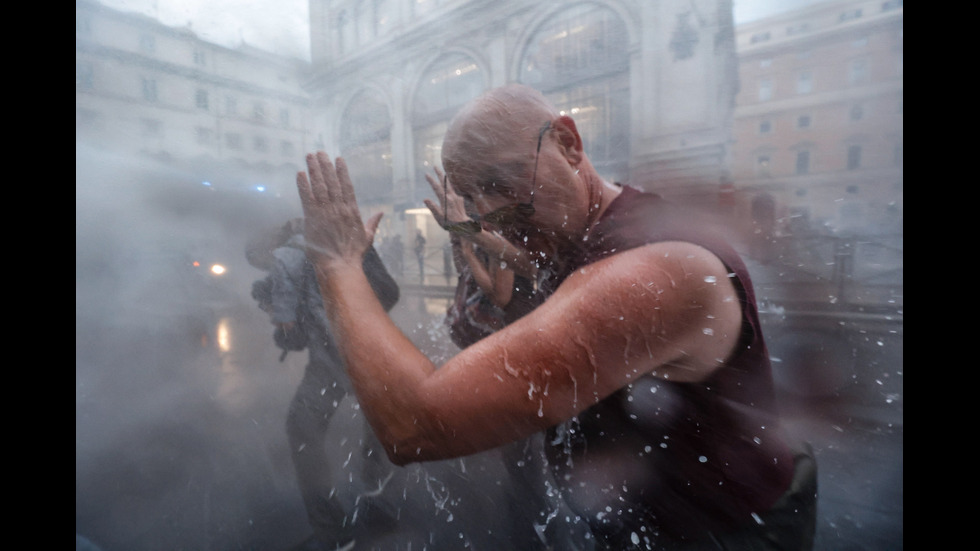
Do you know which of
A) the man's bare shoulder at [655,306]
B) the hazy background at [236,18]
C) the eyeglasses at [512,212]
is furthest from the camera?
the hazy background at [236,18]

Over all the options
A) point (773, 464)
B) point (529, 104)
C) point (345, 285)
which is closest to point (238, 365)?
point (345, 285)

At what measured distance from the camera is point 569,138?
0.73 metres

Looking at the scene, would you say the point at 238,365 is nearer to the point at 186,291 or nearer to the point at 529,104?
the point at 186,291

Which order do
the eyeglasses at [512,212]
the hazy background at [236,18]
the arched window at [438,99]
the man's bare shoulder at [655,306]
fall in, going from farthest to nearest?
the hazy background at [236,18] < the arched window at [438,99] < the eyeglasses at [512,212] < the man's bare shoulder at [655,306]

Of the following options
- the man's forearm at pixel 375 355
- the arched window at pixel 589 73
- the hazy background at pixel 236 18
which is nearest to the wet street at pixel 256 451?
the man's forearm at pixel 375 355

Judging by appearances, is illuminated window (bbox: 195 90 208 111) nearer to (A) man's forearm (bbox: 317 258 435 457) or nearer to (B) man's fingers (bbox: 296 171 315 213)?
(B) man's fingers (bbox: 296 171 315 213)

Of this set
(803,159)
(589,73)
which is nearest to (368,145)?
(589,73)

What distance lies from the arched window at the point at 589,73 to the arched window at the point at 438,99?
0.12 meters

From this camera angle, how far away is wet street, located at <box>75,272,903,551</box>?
101 cm

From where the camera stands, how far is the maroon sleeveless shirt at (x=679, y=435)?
2.20 ft

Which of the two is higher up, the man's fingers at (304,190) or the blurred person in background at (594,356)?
the man's fingers at (304,190)

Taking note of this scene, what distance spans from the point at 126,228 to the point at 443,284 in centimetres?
97

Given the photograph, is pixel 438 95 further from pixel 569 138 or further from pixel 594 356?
pixel 594 356

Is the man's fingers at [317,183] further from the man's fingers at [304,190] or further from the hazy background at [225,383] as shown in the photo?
the hazy background at [225,383]
